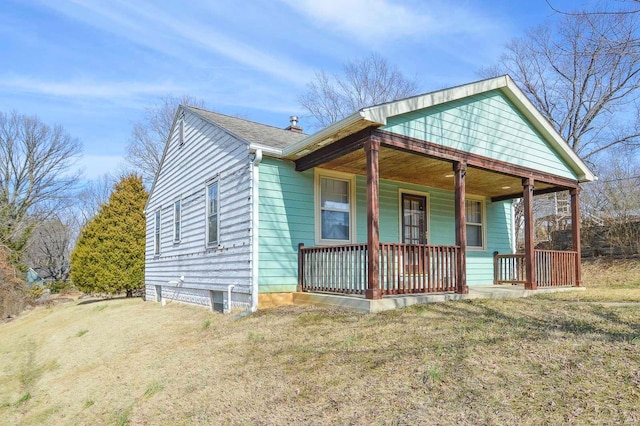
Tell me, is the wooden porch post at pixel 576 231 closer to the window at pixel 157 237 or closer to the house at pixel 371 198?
the house at pixel 371 198

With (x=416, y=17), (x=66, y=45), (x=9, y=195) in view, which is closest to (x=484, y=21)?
(x=416, y=17)

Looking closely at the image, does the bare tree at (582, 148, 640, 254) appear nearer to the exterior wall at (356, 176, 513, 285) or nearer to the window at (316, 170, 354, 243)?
the exterior wall at (356, 176, 513, 285)

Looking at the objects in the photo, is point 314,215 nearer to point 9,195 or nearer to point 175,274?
point 175,274

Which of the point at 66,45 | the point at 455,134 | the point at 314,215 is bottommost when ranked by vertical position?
the point at 314,215

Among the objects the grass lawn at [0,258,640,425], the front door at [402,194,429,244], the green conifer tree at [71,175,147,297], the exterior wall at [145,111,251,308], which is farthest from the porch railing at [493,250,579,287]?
the green conifer tree at [71,175,147,297]

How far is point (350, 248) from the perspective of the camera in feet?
24.4

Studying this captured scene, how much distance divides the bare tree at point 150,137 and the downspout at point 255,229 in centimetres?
2121

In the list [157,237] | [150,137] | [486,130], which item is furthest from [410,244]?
[150,137]

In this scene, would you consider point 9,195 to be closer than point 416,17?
No

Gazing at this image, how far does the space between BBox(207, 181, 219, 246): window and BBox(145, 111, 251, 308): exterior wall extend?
10.0 inches

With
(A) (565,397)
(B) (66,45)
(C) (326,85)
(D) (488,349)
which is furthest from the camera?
(C) (326,85)

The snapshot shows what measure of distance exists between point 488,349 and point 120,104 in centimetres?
2890

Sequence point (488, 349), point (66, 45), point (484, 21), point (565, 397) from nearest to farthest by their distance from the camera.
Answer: point (565, 397) → point (488, 349) → point (484, 21) → point (66, 45)

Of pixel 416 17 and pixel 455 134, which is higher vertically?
pixel 416 17
